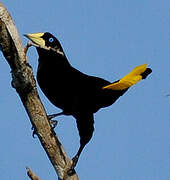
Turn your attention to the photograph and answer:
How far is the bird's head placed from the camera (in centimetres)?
325

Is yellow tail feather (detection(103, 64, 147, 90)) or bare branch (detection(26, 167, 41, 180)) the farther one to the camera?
yellow tail feather (detection(103, 64, 147, 90))

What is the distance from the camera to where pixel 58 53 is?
3.60 m

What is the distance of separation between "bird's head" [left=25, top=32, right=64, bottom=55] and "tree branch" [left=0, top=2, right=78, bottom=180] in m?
0.67

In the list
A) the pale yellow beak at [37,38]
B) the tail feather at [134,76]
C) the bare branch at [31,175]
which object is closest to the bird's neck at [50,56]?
the pale yellow beak at [37,38]

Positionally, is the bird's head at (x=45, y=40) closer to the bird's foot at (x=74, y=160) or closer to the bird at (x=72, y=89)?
the bird at (x=72, y=89)

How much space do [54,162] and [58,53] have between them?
113 cm

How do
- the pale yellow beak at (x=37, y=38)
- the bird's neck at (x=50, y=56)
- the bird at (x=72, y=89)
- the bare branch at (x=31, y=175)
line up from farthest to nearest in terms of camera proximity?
the bird's neck at (x=50, y=56) < the bird at (x=72, y=89) < the pale yellow beak at (x=37, y=38) < the bare branch at (x=31, y=175)

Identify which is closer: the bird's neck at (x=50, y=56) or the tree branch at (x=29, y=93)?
the tree branch at (x=29, y=93)

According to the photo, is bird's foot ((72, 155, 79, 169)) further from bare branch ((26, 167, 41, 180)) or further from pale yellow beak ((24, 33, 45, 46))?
pale yellow beak ((24, 33, 45, 46))

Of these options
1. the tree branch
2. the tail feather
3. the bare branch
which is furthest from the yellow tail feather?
the bare branch

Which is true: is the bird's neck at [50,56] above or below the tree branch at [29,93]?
above

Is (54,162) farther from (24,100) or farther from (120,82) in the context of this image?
(120,82)

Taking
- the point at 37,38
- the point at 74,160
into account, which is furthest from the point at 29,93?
the point at 37,38

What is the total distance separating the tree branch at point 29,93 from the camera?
7.41 ft
